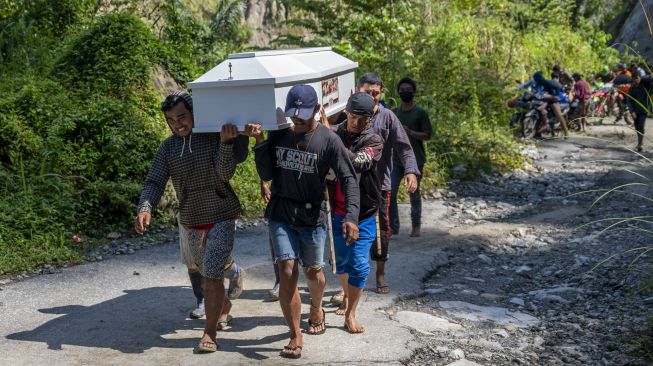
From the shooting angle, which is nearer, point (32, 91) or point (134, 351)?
point (134, 351)

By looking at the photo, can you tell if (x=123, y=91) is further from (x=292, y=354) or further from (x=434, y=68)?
(x=434, y=68)

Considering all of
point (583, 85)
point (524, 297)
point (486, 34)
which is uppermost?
point (486, 34)

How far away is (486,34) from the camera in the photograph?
2002 centimetres

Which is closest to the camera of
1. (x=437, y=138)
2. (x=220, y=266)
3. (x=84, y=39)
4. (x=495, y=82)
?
(x=220, y=266)

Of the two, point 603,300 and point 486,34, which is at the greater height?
point 486,34

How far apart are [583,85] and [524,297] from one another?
1338 centimetres

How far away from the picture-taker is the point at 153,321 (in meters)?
6.06

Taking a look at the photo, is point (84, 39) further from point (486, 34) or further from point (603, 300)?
point (486, 34)

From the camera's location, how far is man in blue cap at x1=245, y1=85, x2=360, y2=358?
16.8ft

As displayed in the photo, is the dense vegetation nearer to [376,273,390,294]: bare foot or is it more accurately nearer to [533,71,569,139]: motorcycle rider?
[533,71,569,139]: motorcycle rider

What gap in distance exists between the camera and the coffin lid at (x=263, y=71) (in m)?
5.07

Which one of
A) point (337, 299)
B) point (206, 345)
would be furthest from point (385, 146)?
point (206, 345)

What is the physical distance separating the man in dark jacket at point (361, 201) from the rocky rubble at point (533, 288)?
24.4 inches

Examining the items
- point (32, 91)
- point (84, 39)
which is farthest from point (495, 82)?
point (32, 91)
